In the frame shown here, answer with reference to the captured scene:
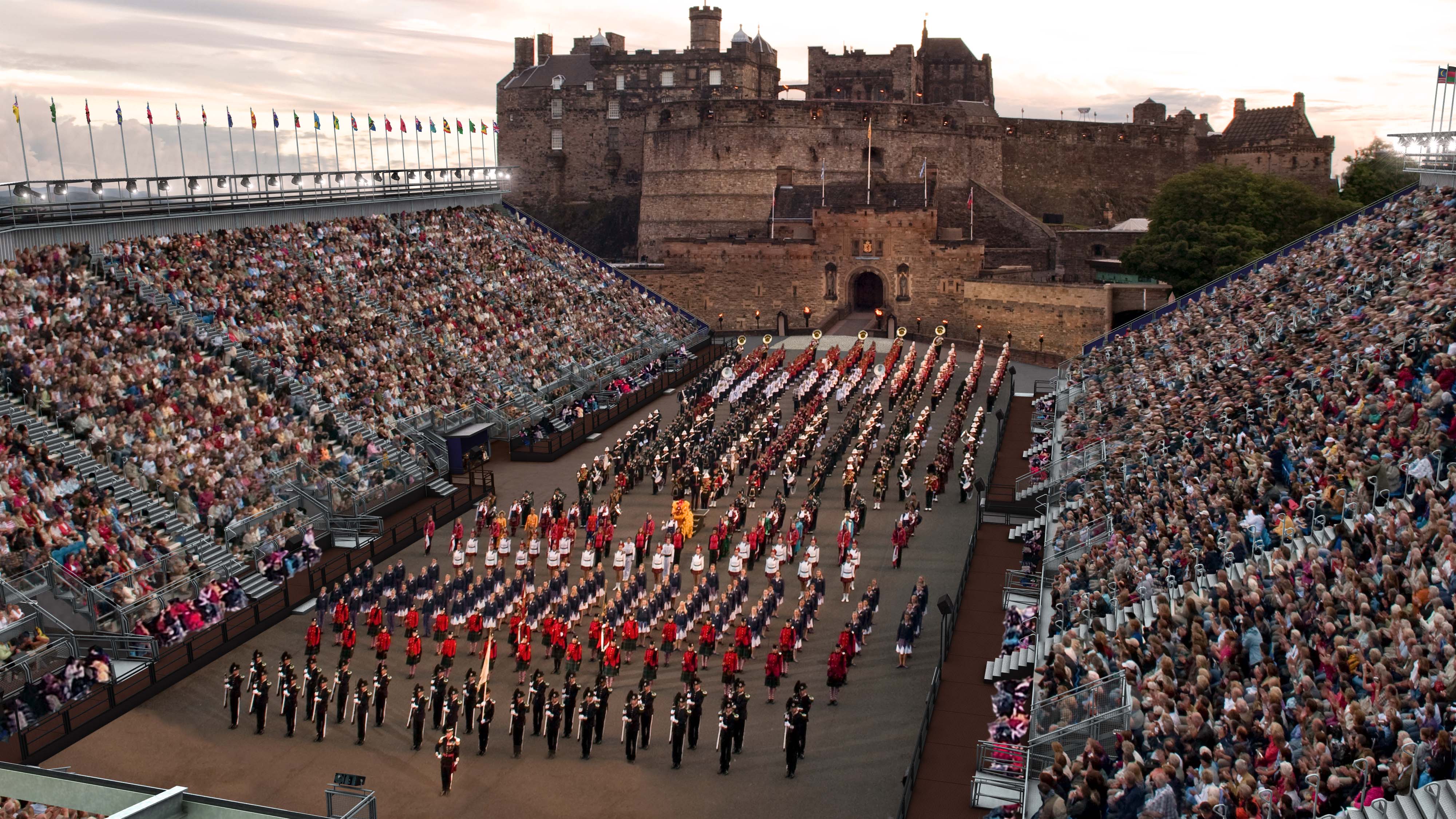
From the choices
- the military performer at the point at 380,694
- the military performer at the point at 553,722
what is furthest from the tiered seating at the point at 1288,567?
the military performer at the point at 380,694

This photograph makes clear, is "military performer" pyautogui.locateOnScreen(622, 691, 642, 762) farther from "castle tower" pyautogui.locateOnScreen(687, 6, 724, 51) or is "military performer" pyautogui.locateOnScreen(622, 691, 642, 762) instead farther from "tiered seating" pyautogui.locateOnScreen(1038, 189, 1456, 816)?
"castle tower" pyautogui.locateOnScreen(687, 6, 724, 51)

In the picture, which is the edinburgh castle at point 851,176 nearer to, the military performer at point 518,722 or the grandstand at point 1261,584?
the grandstand at point 1261,584

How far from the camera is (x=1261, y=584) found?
1439 centimetres

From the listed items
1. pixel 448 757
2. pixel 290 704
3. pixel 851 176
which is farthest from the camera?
pixel 851 176

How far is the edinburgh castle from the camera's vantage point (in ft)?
178

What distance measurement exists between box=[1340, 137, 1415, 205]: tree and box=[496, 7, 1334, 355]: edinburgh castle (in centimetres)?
942

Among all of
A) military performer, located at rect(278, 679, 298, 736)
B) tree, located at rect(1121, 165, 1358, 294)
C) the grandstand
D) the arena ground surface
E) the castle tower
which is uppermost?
the castle tower

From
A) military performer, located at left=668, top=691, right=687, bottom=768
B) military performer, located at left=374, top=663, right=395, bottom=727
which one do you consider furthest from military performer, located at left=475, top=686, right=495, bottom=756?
military performer, located at left=668, top=691, right=687, bottom=768

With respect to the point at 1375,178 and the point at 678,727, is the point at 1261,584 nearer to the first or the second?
the point at 678,727

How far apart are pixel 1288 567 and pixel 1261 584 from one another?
37 cm

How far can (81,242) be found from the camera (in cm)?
2730

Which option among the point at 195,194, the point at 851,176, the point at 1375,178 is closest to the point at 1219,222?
the point at 1375,178

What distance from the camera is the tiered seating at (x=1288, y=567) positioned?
10633 millimetres

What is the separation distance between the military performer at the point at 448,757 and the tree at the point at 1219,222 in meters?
40.5
